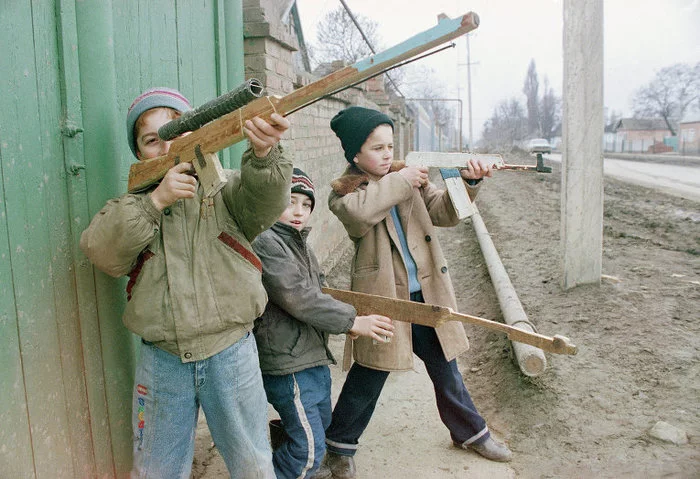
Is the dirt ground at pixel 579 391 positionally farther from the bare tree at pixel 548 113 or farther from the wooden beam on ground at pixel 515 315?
the bare tree at pixel 548 113

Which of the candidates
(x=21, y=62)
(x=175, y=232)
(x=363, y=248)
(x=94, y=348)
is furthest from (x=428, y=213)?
(x=21, y=62)

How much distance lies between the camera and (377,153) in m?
2.86

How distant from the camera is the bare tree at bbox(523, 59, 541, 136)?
108 m

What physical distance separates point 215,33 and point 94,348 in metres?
2.11

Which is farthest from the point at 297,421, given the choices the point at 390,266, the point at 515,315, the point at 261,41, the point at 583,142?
the point at 583,142

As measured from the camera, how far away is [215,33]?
3.61m

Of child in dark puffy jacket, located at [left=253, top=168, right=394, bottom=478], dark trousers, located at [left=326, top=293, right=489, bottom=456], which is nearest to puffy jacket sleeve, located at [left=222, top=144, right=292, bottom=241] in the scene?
child in dark puffy jacket, located at [left=253, top=168, right=394, bottom=478]

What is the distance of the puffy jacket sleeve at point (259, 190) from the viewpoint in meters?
1.89

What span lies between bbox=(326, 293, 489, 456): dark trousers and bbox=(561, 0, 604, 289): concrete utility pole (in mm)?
2603

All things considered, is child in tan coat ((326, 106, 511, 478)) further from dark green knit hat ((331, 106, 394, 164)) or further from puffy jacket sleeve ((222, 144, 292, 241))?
puffy jacket sleeve ((222, 144, 292, 241))

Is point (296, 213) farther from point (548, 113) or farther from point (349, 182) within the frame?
point (548, 113)

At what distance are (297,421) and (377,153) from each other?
1.27 meters

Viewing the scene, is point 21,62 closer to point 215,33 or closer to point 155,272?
point 155,272

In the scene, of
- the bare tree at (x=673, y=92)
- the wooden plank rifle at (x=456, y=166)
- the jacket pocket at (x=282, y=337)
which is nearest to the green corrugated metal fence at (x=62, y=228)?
the jacket pocket at (x=282, y=337)
